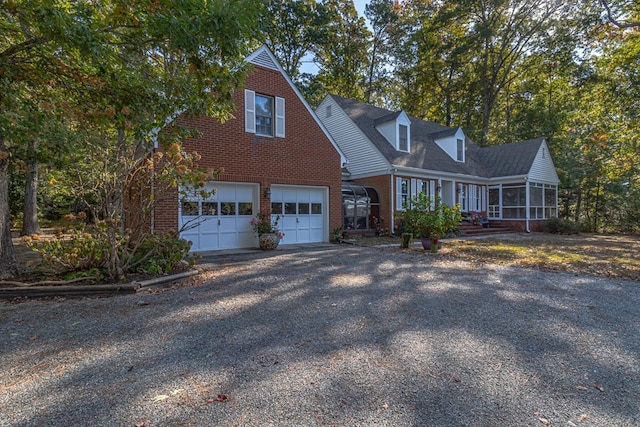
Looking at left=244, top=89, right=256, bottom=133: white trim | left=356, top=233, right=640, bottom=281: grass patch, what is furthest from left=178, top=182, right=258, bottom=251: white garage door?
left=356, top=233, right=640, bottom=281: grass patch

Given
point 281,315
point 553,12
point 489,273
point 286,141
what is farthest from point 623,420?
point 553,12

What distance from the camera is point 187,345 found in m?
3.31

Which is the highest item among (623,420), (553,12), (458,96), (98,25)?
(553,12)

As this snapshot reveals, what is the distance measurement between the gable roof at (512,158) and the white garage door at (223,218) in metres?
15.8

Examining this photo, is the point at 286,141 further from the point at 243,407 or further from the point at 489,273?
the point at 243,407

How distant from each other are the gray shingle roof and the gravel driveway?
10.8 meters

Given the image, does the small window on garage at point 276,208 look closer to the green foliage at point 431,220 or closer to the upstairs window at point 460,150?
the green foliage at point 431,220

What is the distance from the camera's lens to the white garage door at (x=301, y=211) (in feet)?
38.7

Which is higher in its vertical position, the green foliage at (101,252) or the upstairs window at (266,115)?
the upstairs window at (266,115)

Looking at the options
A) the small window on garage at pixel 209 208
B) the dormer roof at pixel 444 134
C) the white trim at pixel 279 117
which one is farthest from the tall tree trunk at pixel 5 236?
the dormer roof at pixel 444 134

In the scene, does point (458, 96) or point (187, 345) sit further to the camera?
point (458, 96)

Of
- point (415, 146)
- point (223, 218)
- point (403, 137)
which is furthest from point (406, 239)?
point (415, 146)

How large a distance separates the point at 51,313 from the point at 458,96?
101ft

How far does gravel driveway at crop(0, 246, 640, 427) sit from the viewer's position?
223cm
